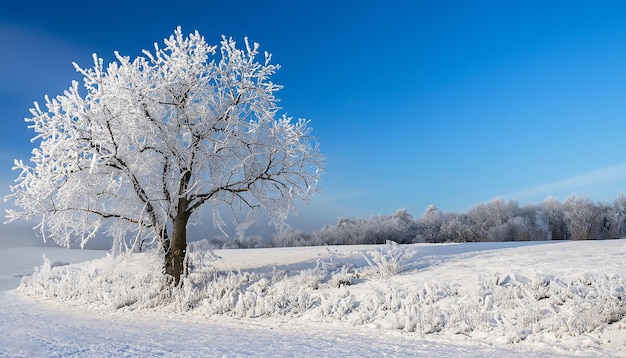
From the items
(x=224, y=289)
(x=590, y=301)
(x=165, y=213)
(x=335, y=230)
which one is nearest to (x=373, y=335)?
(x=590, y=301)

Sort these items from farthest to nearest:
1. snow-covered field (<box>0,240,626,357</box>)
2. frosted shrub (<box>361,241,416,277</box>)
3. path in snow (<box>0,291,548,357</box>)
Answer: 1. frosted shrub (<box>361,241,416,277</box>)
2. snow-covered field (<box>0,240,626,357</box>)
3. path in snow (<box>0,291,548,357</box>)

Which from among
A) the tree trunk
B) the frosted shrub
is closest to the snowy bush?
→ the frosted shrub

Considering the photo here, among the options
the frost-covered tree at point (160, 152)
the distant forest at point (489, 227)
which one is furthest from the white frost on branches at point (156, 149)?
the distant forest at point (489, 227)

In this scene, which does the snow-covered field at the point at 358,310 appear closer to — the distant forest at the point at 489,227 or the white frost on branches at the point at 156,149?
the white frost on branches at the point at 156,149

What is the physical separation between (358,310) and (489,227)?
1685 inches

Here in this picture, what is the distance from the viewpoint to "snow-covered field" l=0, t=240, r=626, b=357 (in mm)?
8500

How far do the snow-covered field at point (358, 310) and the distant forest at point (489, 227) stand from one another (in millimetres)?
31203

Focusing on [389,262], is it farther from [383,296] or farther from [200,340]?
[200,340]

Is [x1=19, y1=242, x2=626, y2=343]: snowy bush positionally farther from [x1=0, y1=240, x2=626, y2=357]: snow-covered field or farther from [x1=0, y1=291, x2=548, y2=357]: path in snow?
[x1=0, y1=291, x2=548, y2=357]: path in snow

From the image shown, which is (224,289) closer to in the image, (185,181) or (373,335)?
(185,181)

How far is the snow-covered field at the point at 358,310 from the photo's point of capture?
8500mm

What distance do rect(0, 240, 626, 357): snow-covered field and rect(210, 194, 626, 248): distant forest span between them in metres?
31.2

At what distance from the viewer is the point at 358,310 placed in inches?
438

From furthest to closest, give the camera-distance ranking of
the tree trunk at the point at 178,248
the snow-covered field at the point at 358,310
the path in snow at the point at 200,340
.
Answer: the tree trunk at the point at 178,248 → the snow-covered field at the point at 358,310 → the path in snow at the point at 200,340
